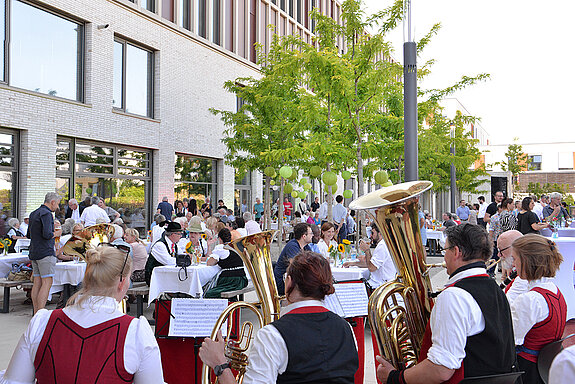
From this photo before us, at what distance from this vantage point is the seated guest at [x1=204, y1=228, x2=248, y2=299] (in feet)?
24.6

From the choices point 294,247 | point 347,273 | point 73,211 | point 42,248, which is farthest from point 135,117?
point 294,247

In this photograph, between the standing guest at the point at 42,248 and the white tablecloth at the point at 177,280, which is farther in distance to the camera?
the standing guest at the point at 42,248

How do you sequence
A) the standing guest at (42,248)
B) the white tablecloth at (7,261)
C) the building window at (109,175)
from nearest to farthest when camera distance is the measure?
the standing guest at (42,248)
the white tablecloth at (7,261)
the building window at (109,175)

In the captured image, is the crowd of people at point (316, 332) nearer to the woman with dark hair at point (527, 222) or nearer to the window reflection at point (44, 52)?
the woman with dark hair at point (527, 222)

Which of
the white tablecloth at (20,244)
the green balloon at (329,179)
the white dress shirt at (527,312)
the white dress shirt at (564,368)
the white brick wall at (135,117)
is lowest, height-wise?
the white tablecloth at (20,244)

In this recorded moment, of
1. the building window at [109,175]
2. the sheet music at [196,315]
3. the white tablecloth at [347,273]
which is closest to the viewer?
the sheet music at [196,315]

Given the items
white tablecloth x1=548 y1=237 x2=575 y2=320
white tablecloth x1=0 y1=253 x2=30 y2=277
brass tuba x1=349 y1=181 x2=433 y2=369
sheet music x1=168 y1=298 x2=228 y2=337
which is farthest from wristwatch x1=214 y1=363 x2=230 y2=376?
white tablecloth x1=0 y1=253 x2=30 y2=277

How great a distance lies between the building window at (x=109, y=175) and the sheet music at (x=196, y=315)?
41.3 feet

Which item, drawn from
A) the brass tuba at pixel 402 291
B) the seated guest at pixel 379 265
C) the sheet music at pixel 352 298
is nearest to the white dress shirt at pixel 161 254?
the seated guest at pixel 379 265

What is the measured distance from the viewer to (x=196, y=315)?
3.77 m

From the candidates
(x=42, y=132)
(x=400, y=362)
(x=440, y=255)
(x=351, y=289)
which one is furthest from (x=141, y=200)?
(x=400, y=362)

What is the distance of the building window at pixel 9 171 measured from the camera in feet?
44.5

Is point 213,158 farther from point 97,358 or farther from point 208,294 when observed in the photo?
point 97,358

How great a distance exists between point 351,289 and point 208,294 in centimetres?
313
